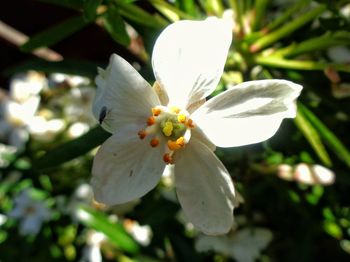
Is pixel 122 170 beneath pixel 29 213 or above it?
above

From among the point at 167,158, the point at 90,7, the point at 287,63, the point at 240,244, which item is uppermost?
the point at 90,7

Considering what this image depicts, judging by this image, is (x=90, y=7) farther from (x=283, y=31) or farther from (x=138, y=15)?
(x=283, y=31)

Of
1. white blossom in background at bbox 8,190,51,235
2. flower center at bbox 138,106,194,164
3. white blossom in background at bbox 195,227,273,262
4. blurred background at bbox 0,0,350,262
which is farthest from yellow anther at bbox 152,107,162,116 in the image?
white blossom in background at bbox 8,190,51,235

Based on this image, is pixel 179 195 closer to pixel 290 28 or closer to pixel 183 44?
pixel 183 44

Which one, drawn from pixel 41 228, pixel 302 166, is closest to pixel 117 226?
pixel 41 228

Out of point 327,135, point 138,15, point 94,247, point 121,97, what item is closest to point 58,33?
point 138,15

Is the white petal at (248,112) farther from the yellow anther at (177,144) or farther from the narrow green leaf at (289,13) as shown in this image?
the narrow green leaf at (289,13)
